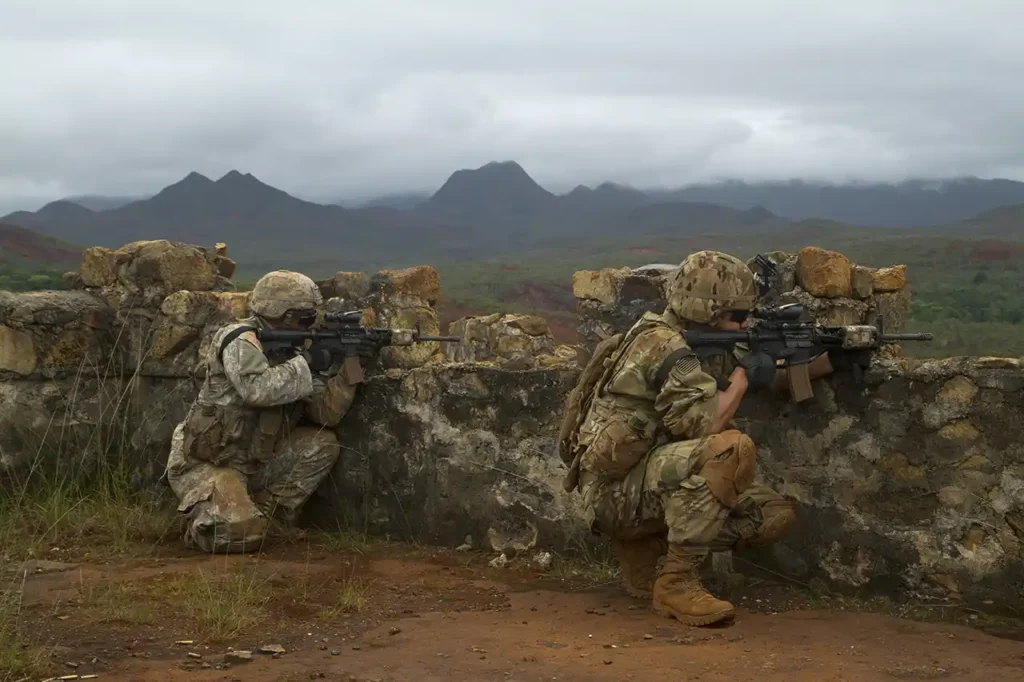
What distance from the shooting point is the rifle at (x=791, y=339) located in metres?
4.23

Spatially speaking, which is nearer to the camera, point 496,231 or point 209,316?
point 209,316

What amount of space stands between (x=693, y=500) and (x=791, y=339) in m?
0.74

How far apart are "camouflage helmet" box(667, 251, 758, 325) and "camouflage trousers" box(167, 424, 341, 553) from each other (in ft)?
7.13

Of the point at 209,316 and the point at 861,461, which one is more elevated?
the point at 209,316

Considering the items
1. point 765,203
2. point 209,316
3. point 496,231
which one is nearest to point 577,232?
point 496,231

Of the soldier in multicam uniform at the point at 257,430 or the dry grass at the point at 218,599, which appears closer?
the dry grass at the point at 218,599

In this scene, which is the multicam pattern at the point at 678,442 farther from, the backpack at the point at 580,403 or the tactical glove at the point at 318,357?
the tactical glove at the point at 318,357

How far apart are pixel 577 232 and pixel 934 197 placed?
38.6 m

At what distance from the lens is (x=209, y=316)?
621cm

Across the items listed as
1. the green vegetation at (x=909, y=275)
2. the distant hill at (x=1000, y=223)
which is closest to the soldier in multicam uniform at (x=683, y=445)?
the green vegetation at (x=909, y=275)

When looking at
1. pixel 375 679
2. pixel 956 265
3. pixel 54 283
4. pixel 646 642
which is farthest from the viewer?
pixel 956 265

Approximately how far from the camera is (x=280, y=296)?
17.4ft

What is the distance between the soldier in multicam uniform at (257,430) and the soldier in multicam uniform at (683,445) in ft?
5.19

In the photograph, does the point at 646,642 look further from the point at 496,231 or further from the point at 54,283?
the point at 496,231
